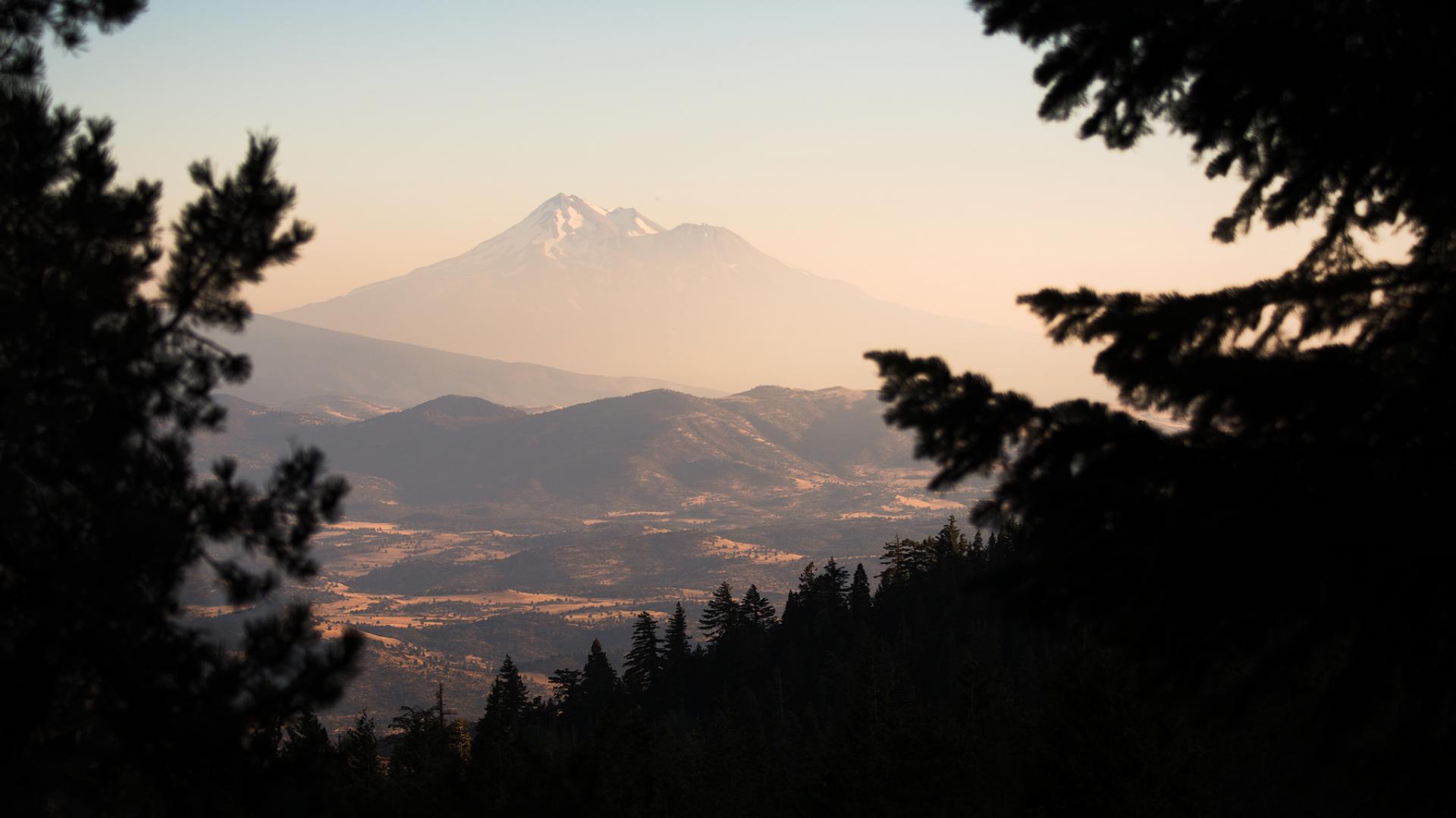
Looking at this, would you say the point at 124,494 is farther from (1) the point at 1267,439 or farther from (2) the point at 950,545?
(2) the point at 950,545

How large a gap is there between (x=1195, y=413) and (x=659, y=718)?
6593 centimetres

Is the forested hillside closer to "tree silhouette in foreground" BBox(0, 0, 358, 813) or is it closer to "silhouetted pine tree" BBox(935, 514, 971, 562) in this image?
"tree silhouette in foreground" BBox(0, 0, 358, 813)

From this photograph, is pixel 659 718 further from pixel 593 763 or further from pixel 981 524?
pixel 981 524

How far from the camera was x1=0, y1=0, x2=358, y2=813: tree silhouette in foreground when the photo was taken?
8.55 metres

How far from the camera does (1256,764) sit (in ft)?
77.7

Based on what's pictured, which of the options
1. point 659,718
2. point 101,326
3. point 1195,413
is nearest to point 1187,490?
point 1195,413

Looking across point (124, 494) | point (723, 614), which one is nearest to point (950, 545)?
point (723, 614)

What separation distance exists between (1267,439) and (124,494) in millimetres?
8391

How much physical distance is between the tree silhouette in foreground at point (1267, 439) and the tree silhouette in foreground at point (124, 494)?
680 cm

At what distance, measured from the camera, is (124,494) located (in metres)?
9.00

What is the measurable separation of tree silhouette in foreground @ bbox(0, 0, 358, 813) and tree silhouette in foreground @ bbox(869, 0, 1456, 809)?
6.80m

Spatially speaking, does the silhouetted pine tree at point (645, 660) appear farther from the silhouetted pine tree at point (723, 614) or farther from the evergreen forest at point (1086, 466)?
the evergreen forest at point (1086, 466)

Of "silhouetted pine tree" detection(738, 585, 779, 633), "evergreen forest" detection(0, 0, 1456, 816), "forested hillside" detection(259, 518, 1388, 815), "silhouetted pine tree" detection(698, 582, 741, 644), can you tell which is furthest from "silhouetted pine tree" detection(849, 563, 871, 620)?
"evergreen forest" detection(0, 0, 1456, 816)

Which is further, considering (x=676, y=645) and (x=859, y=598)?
(x=859, y=598)
